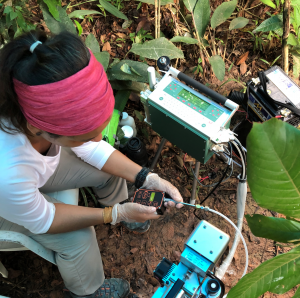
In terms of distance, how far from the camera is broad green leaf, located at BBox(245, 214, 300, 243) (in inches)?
28.2

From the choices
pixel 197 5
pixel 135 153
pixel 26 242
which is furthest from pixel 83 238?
pixel 197 5

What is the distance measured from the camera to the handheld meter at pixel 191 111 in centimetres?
118

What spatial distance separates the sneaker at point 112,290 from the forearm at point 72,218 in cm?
46

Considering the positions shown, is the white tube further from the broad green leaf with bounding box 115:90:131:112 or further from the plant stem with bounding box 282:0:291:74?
the plant stem with bounding box 282:0:291:74

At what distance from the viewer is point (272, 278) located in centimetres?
61

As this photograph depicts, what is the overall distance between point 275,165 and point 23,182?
2.76ft

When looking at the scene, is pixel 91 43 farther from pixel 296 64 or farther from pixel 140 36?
pixel 296 64

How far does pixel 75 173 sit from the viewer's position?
142 centimetres

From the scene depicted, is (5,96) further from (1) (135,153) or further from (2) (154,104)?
(1) (135,153)

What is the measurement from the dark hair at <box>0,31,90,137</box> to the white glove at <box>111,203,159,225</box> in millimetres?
672

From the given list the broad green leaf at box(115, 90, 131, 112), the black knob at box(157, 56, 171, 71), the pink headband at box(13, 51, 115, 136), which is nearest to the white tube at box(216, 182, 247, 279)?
the black knob at box(157, 56, 171, 71)

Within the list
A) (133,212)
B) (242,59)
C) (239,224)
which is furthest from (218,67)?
(133,212)

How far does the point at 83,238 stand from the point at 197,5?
177cm

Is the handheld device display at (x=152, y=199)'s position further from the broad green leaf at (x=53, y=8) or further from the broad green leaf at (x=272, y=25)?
the broad green leaf at (x=272, y=25)
